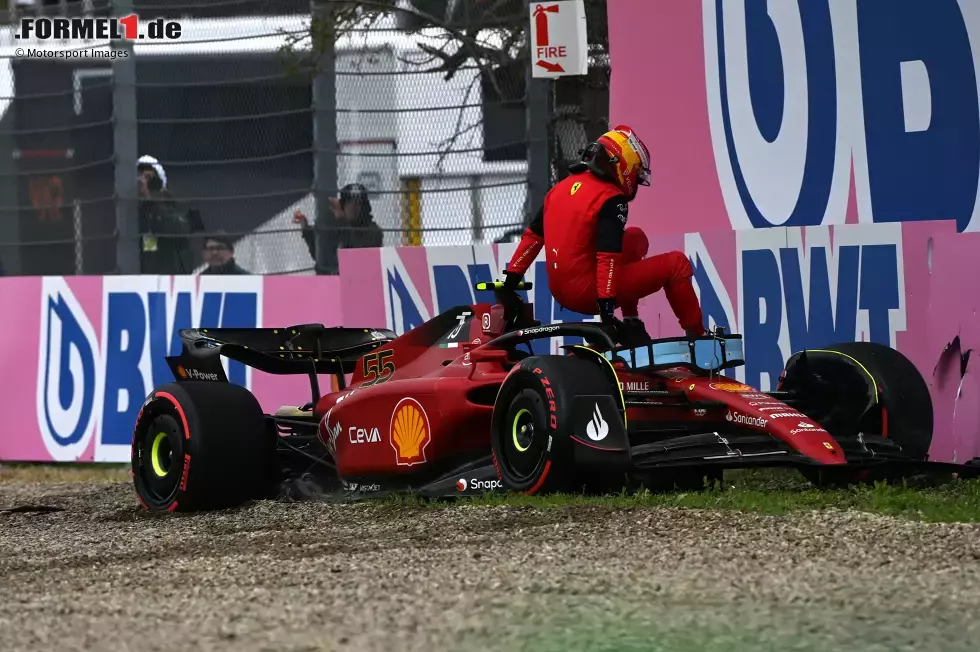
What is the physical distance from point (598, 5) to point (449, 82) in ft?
3.81

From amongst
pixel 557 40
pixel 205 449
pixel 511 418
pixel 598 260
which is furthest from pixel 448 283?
pixel 511 418

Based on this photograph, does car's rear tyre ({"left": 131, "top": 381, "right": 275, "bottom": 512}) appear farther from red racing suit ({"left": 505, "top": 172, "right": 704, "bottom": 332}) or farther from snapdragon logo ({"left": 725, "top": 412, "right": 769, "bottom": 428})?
snapdragon logo ({"left": 725, "top": 412, "right": 769, "bottom": 428})

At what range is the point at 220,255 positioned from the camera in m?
11.5

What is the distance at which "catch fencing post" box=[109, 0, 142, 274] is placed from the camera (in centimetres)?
1155

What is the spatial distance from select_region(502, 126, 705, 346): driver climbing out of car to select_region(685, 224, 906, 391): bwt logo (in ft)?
4.64

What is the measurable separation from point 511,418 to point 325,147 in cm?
466

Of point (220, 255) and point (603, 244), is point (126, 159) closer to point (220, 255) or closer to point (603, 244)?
point (220, 255)

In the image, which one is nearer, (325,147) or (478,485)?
(478,485)

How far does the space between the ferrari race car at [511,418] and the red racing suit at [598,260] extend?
258 mm

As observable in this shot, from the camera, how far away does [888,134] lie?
9.55 meters

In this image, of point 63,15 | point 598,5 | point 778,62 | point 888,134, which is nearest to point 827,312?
Answer: point 888,134

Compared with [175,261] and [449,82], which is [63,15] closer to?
[175,261]

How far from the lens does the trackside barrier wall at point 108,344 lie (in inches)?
442

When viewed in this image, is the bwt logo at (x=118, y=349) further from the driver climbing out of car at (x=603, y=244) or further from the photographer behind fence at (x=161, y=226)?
the driver climbing out of car at (x=603, y=244)
